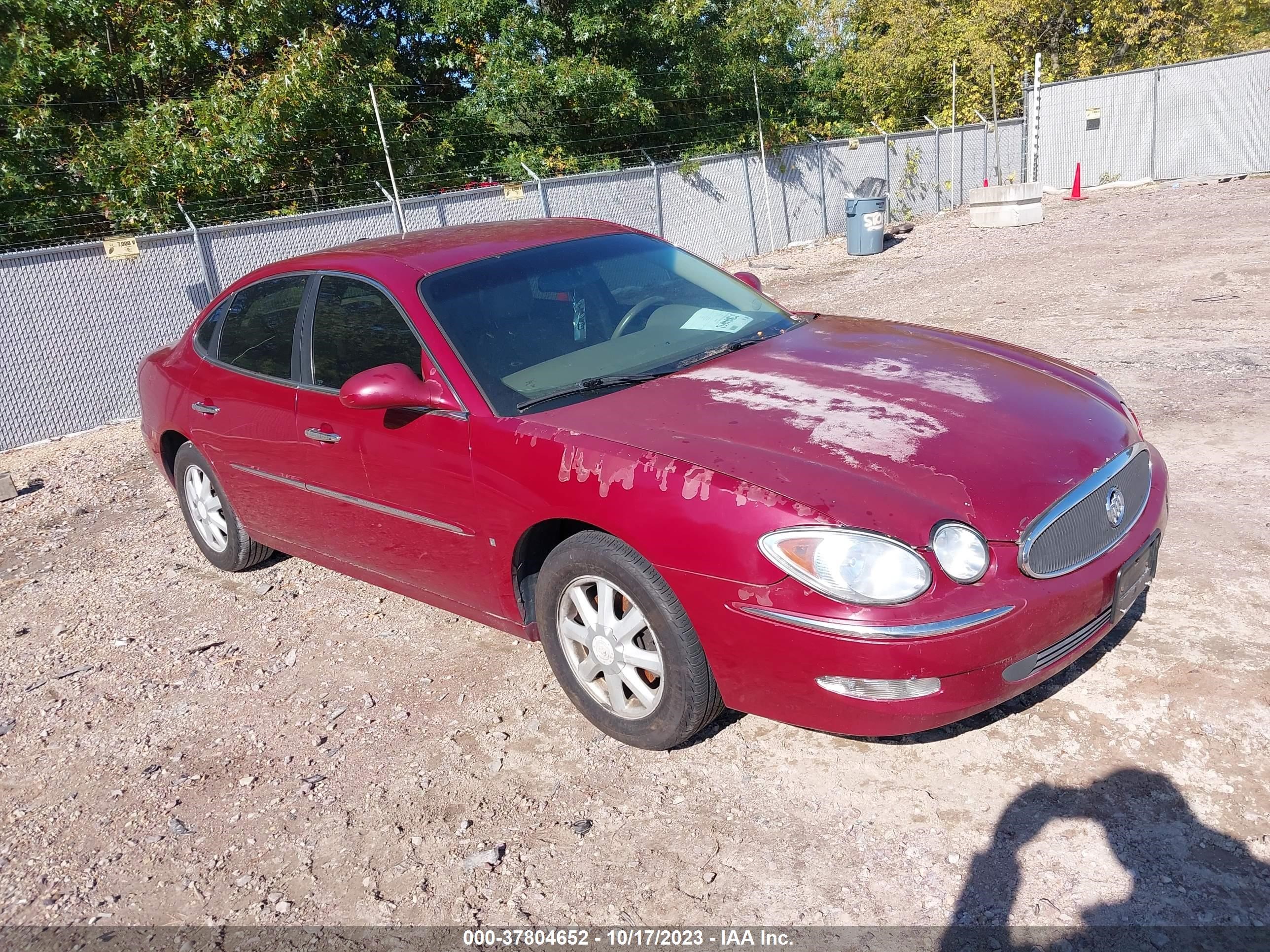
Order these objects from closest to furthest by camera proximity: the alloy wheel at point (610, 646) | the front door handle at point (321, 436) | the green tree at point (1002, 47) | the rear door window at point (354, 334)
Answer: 1. the alloy wheel at point (610, 646)
2. the rear door window at point (354, 334)
3. the front door handle at point (321, 436)
4. the green tree at point (1002, 47)

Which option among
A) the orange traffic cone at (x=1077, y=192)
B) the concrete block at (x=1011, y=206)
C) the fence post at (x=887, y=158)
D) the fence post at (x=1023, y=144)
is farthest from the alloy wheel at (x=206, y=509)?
the fence post at (x=1023, y=144)

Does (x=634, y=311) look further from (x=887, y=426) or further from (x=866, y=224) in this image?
(x=866, y=224)

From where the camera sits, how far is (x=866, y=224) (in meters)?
17.1

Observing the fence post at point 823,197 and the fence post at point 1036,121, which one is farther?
the fence post at point 1036,121

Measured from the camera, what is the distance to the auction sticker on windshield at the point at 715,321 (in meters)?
4.12

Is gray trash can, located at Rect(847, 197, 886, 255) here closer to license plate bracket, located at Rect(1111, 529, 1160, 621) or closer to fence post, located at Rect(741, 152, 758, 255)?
fence post, located at Rect(741, 152, 758, 255)

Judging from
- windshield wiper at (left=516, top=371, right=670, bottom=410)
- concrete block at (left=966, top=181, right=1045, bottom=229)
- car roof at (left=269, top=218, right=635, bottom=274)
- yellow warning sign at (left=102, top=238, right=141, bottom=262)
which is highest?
car roof at (left=269, top=218, right=635, bottom=274)

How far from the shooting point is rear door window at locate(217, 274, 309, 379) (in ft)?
14.6

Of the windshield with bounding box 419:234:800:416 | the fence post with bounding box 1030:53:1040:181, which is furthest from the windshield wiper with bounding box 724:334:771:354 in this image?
the fence post with bounding box 1030:53:1040:181

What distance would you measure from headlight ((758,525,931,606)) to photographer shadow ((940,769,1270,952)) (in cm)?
76

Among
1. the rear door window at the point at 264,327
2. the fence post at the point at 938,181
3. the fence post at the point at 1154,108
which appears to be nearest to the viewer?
the rear door window at the point at 264,327

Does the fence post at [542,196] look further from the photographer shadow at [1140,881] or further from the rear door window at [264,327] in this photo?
the photographer shadow at [1140,881]

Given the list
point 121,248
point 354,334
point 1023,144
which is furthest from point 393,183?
point 1023,144

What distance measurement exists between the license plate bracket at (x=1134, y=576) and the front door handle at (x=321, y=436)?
296 centimetres
